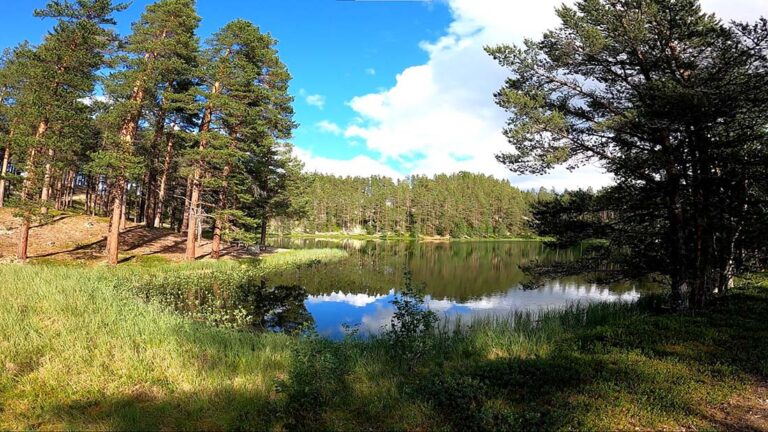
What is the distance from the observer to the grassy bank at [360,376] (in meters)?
5.75

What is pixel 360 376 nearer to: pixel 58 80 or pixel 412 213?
pixel 58 80

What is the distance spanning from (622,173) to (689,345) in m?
7.69

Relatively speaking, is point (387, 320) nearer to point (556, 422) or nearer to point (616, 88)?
point (556, 422)

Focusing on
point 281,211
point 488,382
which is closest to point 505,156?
point 488,382

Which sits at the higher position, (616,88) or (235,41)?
(235,41)

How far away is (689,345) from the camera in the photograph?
30.8ft

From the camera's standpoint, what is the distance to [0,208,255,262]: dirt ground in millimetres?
24438

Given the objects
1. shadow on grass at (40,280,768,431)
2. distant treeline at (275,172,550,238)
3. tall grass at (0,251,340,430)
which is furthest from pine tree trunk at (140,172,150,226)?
distant treeline at (275,172,550,238)

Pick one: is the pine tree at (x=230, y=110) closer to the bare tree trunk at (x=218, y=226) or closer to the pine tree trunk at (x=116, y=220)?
the bare tree trunk at (x=218, y=226)

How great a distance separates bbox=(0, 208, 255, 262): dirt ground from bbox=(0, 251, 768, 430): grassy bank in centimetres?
1560

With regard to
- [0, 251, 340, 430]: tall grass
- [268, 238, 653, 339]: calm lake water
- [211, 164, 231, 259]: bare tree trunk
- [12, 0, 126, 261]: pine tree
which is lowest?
[268, 238, 653, 339]: calm lake water

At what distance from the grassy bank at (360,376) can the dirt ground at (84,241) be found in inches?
614

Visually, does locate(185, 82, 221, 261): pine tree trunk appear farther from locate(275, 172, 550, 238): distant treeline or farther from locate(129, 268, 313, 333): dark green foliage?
locate(275, 172, 550, 238): distant treeline

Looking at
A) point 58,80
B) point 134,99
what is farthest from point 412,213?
point 58,80
